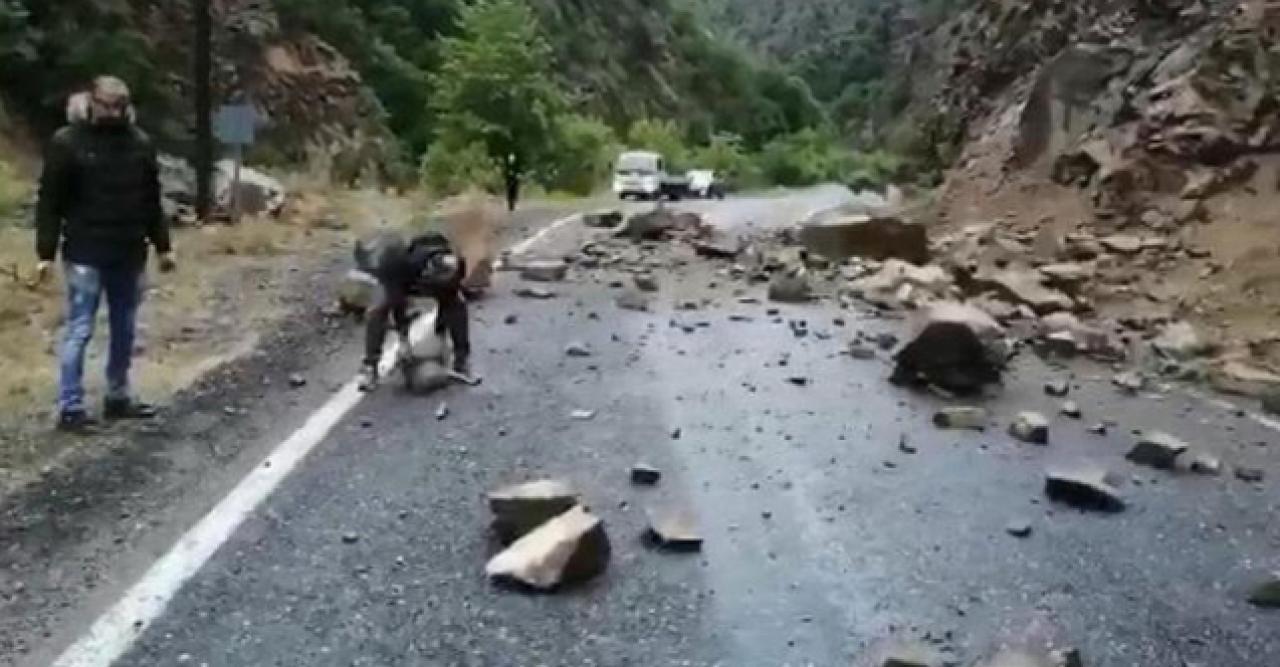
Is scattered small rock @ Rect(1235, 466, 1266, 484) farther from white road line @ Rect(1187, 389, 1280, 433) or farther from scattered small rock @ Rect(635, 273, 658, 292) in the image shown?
scattered small rock @ Rect(635, 273, 658, 292)

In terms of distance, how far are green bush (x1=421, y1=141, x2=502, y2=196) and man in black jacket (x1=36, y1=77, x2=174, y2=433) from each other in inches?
1205

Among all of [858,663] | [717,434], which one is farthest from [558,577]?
[717,434]

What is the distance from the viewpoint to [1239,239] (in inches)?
672

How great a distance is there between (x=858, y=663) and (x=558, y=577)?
1163mm

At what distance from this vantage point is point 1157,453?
833 centimetres

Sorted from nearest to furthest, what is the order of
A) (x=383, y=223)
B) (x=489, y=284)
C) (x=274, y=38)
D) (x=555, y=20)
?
(x=489, y=284) → (x=383, y=223) → (x=274, y=38) → (x=555, y=20)

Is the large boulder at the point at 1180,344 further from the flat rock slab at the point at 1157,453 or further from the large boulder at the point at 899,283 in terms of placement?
the flat rock slab at the point at 1157,453

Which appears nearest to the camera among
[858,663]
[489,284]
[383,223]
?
[858,663]

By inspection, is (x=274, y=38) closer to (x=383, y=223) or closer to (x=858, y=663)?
(x=383, y=223)

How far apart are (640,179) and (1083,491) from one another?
45150 millimetres

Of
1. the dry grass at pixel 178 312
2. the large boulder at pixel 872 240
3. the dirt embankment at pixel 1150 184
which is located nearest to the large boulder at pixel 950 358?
the dirt embankment at pixel 1150 184

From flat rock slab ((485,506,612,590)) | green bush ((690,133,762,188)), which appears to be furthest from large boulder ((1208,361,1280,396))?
green bush ((690,133,762,188))

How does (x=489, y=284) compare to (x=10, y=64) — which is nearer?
(x=489, y=284)

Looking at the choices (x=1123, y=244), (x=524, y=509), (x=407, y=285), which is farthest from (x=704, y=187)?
(x=524, y=509)
